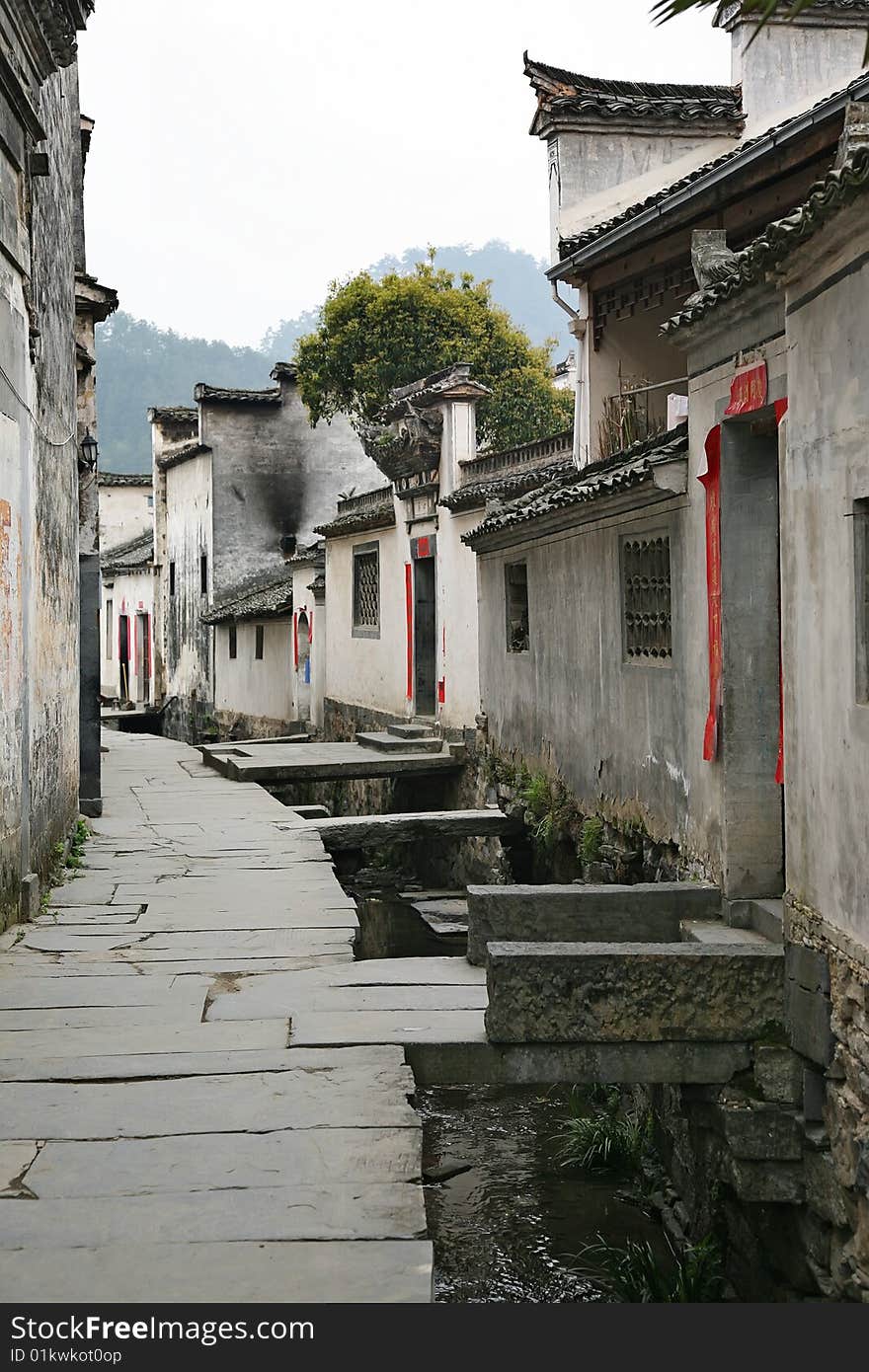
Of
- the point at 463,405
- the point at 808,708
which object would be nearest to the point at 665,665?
the point at 808,708

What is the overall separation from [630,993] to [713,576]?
2.47m

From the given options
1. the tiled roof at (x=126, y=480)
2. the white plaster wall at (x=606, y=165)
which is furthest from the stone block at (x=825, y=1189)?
the tiled roof at (x=126, y=480)

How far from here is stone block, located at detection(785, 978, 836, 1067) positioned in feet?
18.3

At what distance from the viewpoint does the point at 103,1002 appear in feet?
21.6

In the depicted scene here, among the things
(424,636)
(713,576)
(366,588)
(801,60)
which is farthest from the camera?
(366,588)

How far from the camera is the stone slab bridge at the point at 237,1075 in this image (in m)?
3.88

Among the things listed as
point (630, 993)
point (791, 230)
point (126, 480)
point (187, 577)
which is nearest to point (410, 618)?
point (630, 993)

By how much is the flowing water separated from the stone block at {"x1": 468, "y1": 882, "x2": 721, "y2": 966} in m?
1.21

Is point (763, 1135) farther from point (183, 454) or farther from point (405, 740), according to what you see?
point (183, 454)

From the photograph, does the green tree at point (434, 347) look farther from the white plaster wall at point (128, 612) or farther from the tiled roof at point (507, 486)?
the white plaster wall at point (128, 612)

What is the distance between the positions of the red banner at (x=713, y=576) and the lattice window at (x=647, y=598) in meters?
1.18

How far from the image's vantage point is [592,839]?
34.1ft

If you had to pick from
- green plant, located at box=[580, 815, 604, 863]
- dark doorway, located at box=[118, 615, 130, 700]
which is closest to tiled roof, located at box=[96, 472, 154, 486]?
dark doorway, located at box=[118, 615, 130, 700]

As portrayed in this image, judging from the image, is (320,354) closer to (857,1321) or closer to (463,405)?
(463,405)
